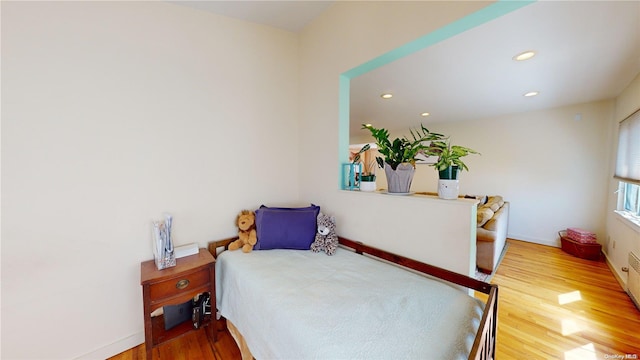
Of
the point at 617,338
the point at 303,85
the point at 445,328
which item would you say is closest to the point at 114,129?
the point at 303,85

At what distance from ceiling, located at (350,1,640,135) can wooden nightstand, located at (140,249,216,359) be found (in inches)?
99.9

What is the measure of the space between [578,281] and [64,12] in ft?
17.4

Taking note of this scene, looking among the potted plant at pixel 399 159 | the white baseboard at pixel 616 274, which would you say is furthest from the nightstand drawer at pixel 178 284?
the white baseboard at pixel 616 274

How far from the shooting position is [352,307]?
1.08 metres

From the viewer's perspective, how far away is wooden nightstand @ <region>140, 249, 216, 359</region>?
1.34 m

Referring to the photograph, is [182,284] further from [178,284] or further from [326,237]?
[326,237]

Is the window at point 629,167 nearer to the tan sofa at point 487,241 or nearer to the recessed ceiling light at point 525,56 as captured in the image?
the tan sofa at point 487,241

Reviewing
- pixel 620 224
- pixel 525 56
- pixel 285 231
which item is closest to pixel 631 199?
pixel 620 224

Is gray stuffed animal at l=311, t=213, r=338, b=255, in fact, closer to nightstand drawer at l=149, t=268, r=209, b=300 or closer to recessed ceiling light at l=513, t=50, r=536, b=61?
nightstand drawer at l=149, t=268, r=209, b=300

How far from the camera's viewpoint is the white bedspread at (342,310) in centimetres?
86

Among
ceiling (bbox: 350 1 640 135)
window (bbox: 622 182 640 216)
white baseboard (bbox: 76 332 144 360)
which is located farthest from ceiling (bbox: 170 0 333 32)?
window (bbox: 622 182 640 216)

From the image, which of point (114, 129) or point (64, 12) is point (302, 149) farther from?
point (64, 12)

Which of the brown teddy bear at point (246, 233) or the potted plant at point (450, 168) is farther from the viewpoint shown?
the brown teddy bear at point (246, 233)

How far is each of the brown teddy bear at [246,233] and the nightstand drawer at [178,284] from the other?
1.02ft
